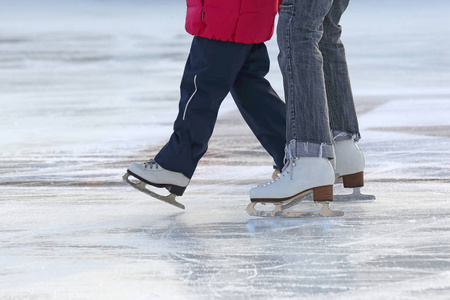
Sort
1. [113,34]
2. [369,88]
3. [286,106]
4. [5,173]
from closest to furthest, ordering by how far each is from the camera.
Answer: [286,106]
[5,173]
[369,88]
[113,34]

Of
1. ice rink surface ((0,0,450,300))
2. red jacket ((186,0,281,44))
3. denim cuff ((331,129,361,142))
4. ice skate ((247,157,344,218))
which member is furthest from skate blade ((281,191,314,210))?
red jacket ((186,0,281,44))

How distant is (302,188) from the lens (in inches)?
161

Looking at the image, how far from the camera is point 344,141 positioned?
4535 mm

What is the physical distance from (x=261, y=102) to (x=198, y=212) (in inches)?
20.9

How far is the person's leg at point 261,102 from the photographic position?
4430 millimetres

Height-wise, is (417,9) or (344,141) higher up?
(344,141)

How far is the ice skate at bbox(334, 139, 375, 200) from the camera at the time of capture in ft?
14.7

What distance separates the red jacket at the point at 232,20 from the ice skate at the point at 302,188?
0.51m

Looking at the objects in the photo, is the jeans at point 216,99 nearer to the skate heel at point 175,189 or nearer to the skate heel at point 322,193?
the skate heel at point 175,189

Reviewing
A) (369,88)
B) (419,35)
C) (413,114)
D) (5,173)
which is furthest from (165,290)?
(419,35)

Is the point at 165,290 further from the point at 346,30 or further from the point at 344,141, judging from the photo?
the point at 346,30

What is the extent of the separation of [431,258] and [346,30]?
672 inches

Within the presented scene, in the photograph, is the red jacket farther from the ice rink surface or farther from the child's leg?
the ice rink surface

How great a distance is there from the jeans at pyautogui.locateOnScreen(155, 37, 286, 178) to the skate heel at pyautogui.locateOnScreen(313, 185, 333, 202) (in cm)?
43
